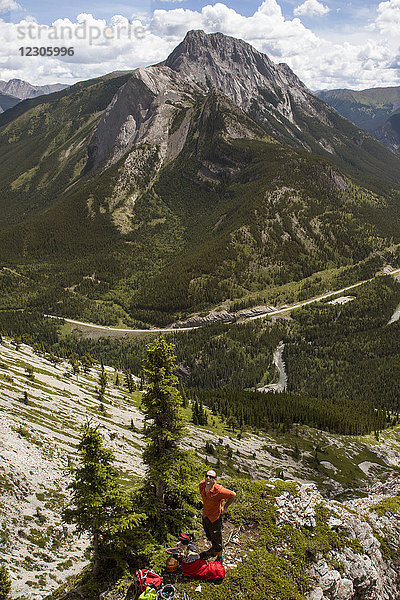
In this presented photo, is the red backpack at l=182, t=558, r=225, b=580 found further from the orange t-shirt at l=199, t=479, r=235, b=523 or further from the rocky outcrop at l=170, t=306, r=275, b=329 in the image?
the rocky outcrop at l=170, t=306, r=275, b=329

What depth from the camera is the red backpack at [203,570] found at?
63.1 ft

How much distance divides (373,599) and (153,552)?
1600 cm

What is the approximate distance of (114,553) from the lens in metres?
21.6

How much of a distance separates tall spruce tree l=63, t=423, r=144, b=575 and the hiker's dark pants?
4089 mm

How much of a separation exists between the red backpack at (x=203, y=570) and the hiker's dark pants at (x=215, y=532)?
37.4 inches

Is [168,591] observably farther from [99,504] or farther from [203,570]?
[99,504]

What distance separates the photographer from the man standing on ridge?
768 inches

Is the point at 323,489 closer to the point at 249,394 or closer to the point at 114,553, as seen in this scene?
the point at 249,394

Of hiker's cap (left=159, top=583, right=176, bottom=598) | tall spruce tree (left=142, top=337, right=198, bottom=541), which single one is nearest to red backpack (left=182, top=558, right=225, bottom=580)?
hiker's cap (left=159, top=583, right=176, bottom=598)

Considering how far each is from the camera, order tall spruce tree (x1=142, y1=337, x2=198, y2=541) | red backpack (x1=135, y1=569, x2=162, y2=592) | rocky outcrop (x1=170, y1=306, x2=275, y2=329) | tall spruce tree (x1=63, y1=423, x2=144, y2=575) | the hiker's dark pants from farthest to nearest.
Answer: rocky outcrop (x1=170, y1=306, x2=275, y2=329)
tall spruce tree (x1=142, y1=337, x2=198, y2=541)
tall spruce tree (x1=63, y1=423, x2=144, y2=575)
the hiker's dark pants
red backpack (x1=135, y1=569, x2=162, y2=592)

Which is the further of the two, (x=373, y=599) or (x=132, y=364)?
(x=132, y=364)

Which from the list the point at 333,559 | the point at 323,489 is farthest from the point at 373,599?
the point at 323,489

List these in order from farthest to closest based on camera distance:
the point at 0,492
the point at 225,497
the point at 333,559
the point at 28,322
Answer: the point at 28,322 → the point at 0,492 → the point at 333,559 → the point at 225,497

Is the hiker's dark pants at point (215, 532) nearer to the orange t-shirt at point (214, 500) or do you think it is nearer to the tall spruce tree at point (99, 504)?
the orange t-shirt at point (214, 500)
